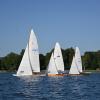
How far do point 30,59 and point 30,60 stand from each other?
0.25 metres

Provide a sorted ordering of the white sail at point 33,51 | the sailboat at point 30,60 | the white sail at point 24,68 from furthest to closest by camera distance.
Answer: the white sail at point 33,51 → the sailboat at point 30,60 → the white sail at point 24,68

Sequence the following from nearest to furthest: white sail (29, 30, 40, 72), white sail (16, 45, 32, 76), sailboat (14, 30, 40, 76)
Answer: white sail (16, 45, 32, 76) → sailboat (14, 30, 40, 76) → white sail (29, 30, 40, 72)

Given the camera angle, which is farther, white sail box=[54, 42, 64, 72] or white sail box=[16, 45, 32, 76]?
white sail box=[54, 42, 64, 72]

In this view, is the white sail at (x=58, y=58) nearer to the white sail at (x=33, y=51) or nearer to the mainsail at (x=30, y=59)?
the mainsail at (x=30, y=59)

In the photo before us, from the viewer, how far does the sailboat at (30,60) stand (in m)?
104

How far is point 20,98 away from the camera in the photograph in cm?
4728

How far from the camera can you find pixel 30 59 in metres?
106

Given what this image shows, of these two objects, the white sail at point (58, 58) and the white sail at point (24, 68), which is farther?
the white sail at point (58, 58)

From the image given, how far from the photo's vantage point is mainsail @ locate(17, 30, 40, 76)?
340ft

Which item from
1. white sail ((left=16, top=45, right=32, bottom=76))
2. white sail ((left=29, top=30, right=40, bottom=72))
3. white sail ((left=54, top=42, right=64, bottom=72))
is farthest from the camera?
white sail ((left=54, top=42, right=64, bottom=72))

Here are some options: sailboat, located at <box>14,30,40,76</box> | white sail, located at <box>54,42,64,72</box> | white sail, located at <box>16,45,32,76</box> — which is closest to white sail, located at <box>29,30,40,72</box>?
sailboat, located at <box>14,30,40,76</box>

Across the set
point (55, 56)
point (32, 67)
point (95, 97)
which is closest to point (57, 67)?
point (55, 56)

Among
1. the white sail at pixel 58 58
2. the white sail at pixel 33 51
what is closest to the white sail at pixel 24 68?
the white sail at pixel 33 51

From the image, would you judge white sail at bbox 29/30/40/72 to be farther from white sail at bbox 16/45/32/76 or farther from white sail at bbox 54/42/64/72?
white sail at bbox 54/42/64/72
